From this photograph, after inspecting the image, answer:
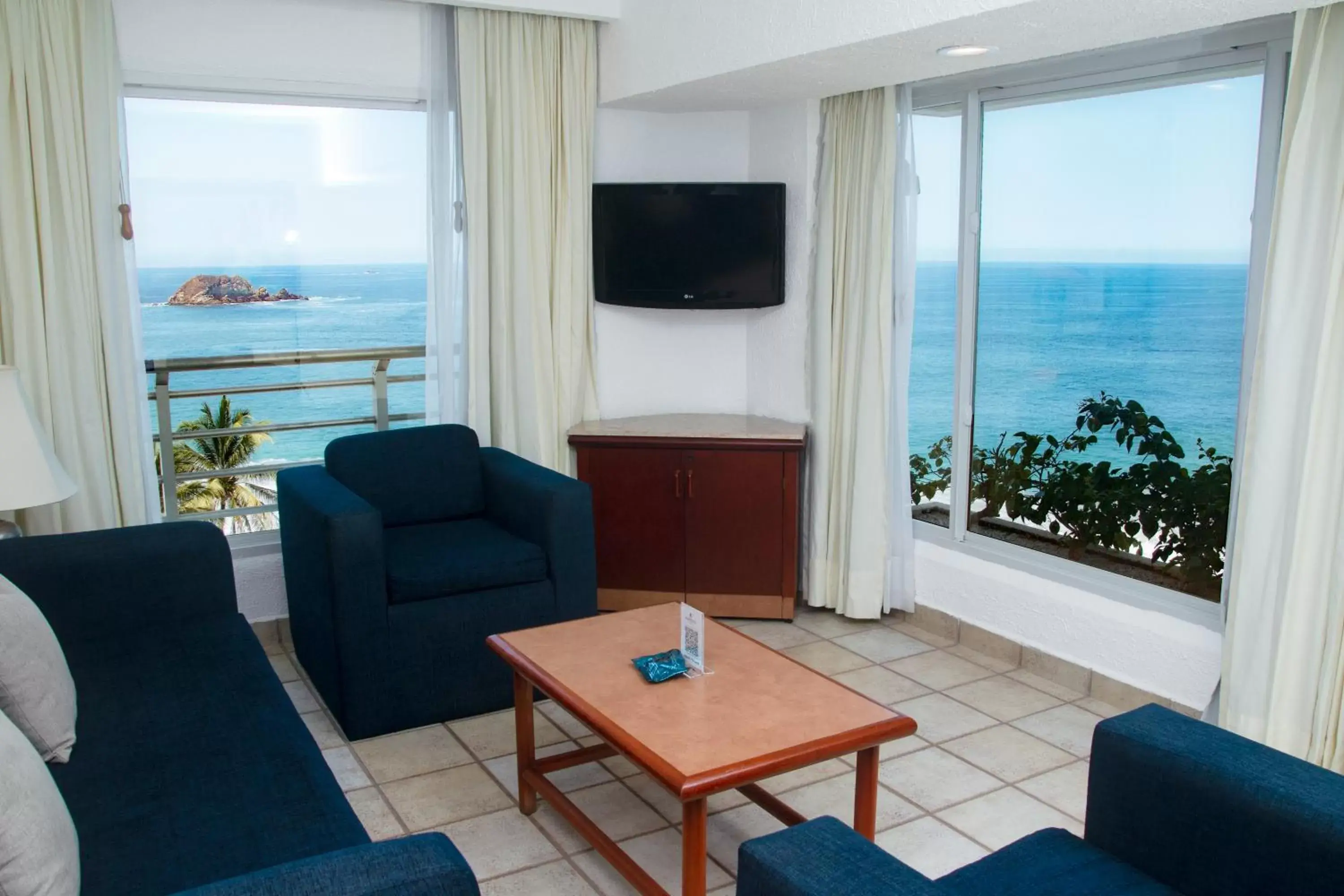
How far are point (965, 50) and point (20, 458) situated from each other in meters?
3.02

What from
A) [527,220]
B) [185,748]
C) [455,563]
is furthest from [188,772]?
[527,220]

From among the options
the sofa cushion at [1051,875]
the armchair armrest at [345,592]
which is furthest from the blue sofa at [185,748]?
the sofa cushion at [1051,875]

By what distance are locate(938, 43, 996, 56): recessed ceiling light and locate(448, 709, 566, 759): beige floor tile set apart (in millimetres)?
2486

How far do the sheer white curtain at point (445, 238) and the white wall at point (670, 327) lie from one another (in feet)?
2.15

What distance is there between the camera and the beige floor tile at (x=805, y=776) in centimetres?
332

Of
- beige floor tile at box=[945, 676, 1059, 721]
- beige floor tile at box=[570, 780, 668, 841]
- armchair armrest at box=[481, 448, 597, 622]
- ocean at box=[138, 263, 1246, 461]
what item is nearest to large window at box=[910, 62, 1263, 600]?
ocean at box=[138, 263, 1246, 461]

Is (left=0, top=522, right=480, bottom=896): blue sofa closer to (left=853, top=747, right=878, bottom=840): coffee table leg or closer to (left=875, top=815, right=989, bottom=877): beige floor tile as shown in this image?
(left=853, top=747, right=878, bottom=840): coffee table leg

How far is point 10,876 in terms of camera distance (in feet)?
5.39

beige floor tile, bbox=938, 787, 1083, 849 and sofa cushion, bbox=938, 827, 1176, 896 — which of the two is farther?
beige floor tile, bbox=938, 787, 1083, 849

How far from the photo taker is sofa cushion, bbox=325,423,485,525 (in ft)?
13.8

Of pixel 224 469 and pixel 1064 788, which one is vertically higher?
pixel 224 469

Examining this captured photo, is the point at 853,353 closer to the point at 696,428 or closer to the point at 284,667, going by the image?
the point at 696,428

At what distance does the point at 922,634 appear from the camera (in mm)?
4645

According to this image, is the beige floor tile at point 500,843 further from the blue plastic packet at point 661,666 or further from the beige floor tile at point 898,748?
the beige floor tile at point 898,748
